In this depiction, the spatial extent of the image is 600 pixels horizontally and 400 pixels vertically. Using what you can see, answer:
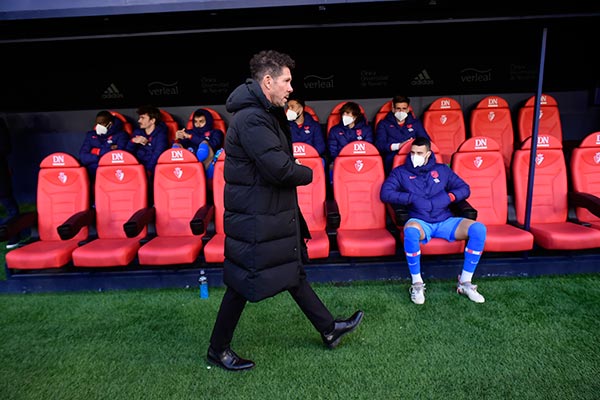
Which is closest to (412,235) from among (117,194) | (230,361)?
(230,361)

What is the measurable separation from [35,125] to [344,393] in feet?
20.7

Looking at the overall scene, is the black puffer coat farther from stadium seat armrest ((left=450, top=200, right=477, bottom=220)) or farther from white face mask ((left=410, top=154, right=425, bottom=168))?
stadium seat armrest ((left=450, top=200, right=477, bottom=220))

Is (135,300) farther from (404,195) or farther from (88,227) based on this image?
(404,195)

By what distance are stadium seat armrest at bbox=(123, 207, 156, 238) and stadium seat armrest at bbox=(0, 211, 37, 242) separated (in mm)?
920

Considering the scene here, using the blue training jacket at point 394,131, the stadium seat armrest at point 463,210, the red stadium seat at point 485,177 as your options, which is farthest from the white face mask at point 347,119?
the stadium seat armrest at point 463,210

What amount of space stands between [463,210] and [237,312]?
1.84 m

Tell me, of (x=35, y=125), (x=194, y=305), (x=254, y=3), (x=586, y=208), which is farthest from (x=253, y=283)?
(x=35, y=125)

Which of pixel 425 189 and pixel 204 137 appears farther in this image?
pixel 204 137

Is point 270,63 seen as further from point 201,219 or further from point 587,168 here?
point 587,168

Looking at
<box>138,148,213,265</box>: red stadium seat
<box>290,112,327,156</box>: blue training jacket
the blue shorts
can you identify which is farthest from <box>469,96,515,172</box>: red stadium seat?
<box>138,148,213,265</box>: red stadium seat

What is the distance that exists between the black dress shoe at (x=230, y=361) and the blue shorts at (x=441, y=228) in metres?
1.51

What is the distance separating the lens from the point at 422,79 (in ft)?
19.9

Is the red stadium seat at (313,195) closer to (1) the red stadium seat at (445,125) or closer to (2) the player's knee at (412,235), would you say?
(2) the player's knee at (412,235)

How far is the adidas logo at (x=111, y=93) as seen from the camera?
20.2ft
